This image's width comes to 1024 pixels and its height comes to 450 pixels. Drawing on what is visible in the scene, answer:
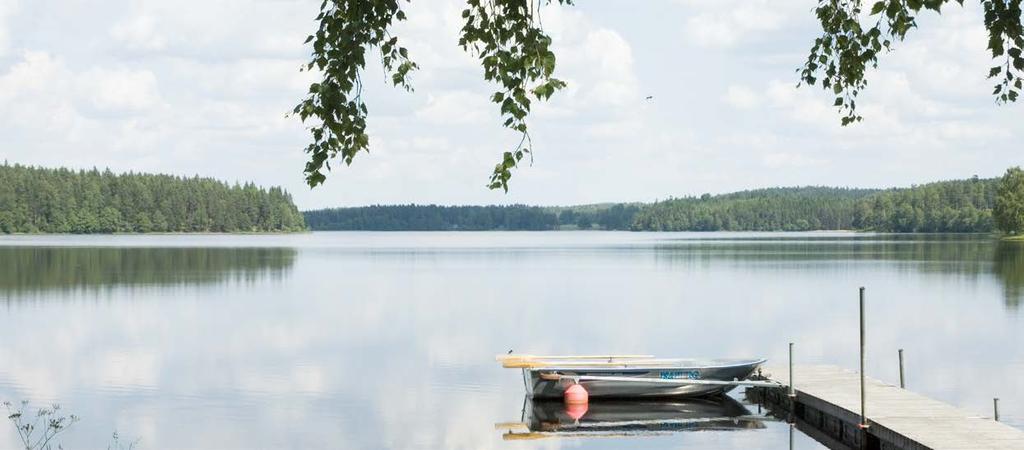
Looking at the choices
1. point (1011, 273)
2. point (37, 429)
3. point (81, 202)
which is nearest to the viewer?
point (37, 429)

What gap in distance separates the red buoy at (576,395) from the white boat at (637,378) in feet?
0.37

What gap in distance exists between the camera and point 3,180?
178750mm

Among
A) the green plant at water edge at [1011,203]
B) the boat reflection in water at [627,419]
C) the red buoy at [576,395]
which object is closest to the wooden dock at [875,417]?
the boat reflection in water at [627,419]

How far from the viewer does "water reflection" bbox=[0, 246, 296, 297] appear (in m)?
57.8

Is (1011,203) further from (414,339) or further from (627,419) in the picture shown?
(627,419)

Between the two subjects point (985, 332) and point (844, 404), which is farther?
point (985, 332)

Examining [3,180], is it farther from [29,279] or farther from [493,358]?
[493,358]

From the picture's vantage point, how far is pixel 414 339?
120 feet

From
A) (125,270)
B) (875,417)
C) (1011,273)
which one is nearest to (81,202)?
(125,270)

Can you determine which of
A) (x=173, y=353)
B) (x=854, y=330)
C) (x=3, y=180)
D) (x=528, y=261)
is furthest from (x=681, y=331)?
(x=3, y=180)

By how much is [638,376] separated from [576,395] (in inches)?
55.5

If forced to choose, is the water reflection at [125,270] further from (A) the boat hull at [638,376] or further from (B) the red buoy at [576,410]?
(B) the red buoy at [576,410]

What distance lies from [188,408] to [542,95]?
1898 centimetres

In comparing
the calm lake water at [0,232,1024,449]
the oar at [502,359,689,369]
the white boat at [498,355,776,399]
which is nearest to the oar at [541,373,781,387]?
the white boat at [498,355,776,399]
